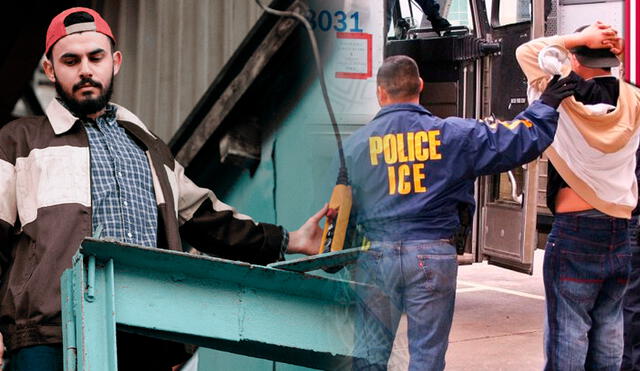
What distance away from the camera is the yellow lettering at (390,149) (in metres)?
2.69

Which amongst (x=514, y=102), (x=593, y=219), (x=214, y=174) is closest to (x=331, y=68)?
(x=214, y=174)

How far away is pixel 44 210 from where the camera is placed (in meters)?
2.08

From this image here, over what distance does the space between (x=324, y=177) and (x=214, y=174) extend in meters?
1.35

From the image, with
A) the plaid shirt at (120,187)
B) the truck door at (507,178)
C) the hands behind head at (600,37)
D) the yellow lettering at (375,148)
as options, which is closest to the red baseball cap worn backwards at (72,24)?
the plaid shirt at (120,187)

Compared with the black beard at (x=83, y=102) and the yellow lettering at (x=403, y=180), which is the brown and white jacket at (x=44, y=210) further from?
the yellow lettering at (x=403, y=180)

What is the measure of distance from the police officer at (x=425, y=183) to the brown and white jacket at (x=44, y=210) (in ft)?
2.19

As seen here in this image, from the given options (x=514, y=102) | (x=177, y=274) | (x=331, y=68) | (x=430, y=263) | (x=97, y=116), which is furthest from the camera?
(x=514, y=102)

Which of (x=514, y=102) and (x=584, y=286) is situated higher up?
(x=514, y=102)

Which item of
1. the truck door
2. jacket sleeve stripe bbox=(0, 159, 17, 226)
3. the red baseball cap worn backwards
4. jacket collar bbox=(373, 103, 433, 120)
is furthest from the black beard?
the truck door

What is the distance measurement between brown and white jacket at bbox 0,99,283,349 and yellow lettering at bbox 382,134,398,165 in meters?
0.69

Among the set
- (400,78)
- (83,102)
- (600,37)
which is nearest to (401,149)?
(400,78)

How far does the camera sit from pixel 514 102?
5.36 m

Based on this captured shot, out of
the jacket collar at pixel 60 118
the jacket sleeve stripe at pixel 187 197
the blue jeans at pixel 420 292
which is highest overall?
the jacket collar at pixel 60 118

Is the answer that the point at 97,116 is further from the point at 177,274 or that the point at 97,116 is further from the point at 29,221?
the point at 177,274
